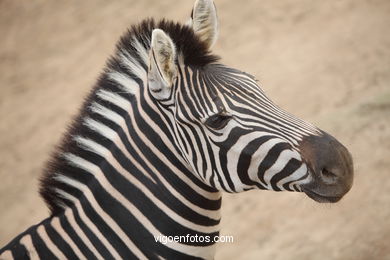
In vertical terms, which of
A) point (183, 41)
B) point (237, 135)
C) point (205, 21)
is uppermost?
point (205, 21)

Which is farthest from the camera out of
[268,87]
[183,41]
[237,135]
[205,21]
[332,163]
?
[268,87]

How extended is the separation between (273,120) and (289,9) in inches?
400

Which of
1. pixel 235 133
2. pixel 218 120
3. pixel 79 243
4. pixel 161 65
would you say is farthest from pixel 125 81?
pixel 79 243

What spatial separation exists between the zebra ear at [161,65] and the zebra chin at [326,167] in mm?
1017

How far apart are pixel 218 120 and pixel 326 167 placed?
2.55 feet

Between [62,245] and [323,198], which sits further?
[62,245]

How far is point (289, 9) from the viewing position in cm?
1339

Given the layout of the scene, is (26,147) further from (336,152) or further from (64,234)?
(336,152)

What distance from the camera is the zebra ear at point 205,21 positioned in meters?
4.25

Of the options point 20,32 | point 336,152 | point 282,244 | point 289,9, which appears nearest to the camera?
point 336,152

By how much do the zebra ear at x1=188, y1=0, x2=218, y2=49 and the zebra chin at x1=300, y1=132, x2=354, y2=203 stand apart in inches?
45.9

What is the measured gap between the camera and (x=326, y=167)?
3.57 m

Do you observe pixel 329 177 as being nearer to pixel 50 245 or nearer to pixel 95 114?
pixel 95 114

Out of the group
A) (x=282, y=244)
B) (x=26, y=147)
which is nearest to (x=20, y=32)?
(x=26, y=147)
